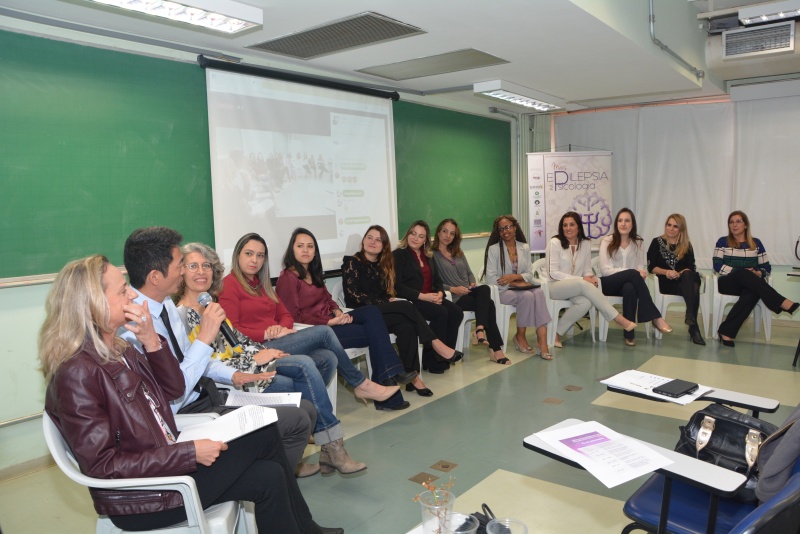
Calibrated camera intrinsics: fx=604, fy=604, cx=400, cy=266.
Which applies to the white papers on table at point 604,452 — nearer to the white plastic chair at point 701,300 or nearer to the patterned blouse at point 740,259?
the white plastic chair at point 701,300

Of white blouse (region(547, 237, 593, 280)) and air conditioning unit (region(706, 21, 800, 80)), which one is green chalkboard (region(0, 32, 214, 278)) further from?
air conditioning unit (region(706, 21, 800, 80))

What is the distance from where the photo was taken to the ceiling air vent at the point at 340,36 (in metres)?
3.59

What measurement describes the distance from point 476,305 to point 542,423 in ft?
5.75

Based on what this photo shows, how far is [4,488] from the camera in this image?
3.14 m

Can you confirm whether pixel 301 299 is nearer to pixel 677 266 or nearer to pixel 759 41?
pixel 677 266

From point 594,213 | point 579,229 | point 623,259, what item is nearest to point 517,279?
point 579,229

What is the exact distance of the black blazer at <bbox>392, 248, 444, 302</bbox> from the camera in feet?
16.4

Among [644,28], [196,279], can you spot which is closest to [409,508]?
[196,279]

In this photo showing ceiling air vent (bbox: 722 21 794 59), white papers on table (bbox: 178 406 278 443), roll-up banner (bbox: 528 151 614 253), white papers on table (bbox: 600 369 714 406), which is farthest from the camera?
roll-up banner (bbox: 528 151 614 253)

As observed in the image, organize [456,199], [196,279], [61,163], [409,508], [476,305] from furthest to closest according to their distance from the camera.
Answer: [456,199]
[476,305]
[61,163]
[196,279]
[409,508]


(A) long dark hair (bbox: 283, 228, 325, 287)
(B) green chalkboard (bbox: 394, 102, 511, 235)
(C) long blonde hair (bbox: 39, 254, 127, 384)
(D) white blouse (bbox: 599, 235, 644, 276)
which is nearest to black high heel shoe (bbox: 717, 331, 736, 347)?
(D) white blouse (bbox: 599, 235, 644, 276)

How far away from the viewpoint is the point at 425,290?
5.29m

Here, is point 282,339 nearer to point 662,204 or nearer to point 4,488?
point 4,488

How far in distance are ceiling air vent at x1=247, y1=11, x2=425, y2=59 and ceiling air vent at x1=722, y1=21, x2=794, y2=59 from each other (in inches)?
134
